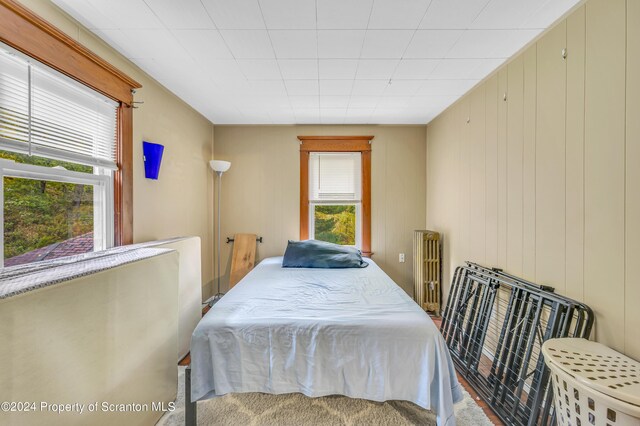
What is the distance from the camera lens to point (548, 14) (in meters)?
1.54

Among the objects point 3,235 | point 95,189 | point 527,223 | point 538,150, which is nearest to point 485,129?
point 538,150

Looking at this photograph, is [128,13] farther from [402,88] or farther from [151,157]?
[402,88]

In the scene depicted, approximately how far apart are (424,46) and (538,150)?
1.08 metres

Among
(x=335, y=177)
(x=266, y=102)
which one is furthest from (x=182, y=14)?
(x=335, y=177)

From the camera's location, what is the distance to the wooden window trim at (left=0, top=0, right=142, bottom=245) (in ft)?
4.24

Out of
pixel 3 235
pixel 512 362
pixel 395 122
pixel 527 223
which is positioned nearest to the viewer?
pixel 3 235

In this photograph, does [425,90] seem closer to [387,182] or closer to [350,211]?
[387,182]

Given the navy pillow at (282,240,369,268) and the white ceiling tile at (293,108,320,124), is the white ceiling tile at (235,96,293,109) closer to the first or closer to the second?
the white ceiling tile at (293,108,320,124)

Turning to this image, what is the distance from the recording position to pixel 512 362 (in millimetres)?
1682

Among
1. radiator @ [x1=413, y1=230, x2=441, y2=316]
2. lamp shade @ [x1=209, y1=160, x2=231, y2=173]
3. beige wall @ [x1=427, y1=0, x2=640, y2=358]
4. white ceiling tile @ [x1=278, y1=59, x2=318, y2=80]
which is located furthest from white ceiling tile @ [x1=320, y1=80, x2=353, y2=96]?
radiator @ [x1=413, y1=230, x2=441, y2=316]

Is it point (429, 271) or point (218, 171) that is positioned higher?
point (218, 171)

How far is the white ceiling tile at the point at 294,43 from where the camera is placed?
172 centimetres

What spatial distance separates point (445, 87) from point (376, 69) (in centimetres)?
81

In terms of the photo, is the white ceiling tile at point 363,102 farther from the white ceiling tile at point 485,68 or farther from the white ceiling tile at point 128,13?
the white ceiling tile at point 128,13
